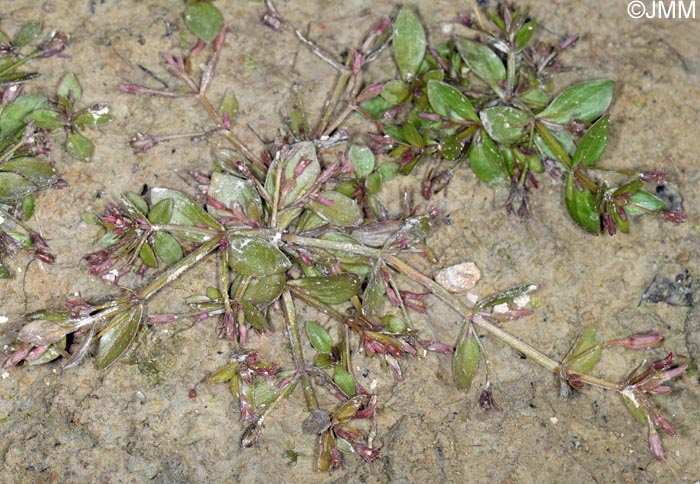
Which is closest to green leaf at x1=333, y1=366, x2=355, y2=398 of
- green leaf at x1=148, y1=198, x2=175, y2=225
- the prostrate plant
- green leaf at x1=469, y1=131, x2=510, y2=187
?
green leaf at x1=148, y1=198, x2=175, y2=225

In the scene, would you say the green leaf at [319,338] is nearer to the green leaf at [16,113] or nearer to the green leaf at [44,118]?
the green leaf at [44,118]

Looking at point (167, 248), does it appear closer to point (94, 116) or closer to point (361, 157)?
point (94, 116)

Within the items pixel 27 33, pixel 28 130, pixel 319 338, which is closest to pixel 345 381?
pixel 319 338

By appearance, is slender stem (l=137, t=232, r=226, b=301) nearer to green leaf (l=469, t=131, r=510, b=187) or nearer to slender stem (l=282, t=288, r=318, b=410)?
slender stem (l=282, t=288, r=318, b=410)

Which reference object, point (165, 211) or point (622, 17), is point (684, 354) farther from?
point (165, 211)

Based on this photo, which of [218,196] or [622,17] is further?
[622,17]

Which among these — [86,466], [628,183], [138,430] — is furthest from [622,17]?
[86,466]
